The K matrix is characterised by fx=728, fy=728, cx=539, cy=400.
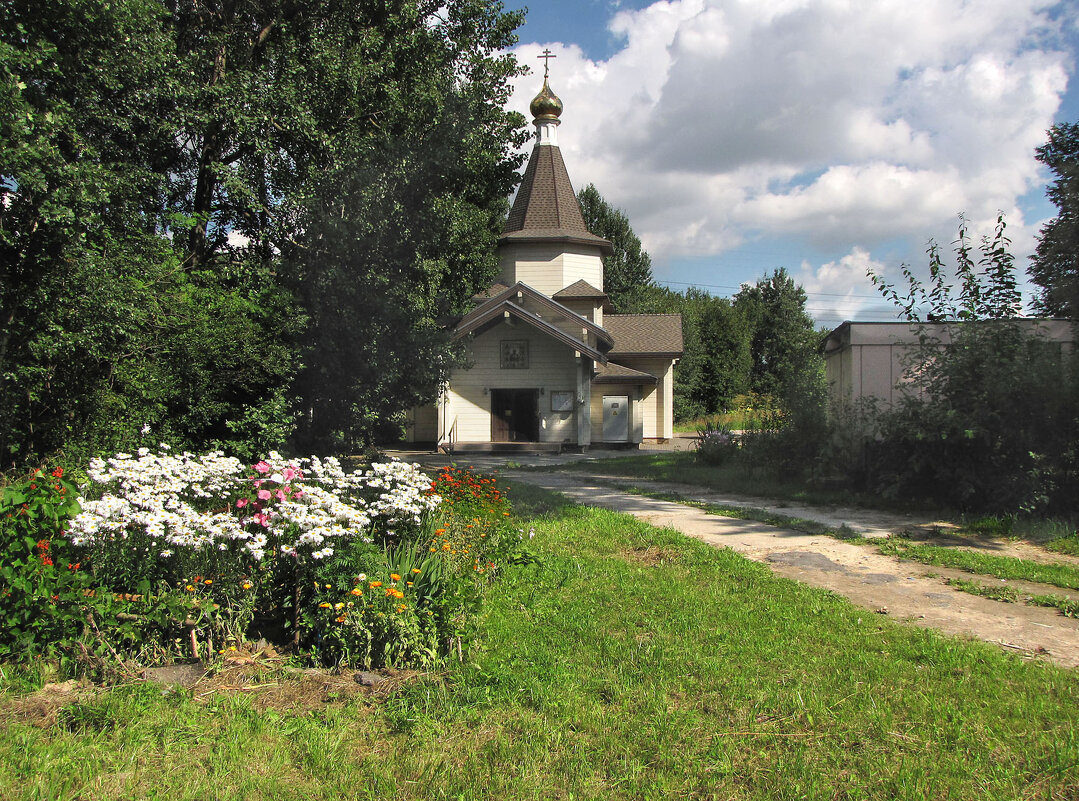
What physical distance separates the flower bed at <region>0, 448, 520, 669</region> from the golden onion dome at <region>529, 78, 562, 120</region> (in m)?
29.0

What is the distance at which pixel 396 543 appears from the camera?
20.1 ft

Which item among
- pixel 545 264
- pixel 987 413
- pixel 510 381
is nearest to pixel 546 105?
pixel 545 264

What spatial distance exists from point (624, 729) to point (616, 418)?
81.3 ft

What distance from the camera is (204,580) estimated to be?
15.2 ft

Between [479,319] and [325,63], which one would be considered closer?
[325,63]

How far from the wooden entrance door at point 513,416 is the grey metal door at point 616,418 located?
3.55m

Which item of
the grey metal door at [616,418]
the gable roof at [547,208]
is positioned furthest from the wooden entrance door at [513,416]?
the gable roof at [547,208]

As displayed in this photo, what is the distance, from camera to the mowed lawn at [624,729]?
3.23 metres

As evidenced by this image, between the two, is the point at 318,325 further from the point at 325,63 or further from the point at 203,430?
the point at 325,63

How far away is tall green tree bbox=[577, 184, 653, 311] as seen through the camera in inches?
1946

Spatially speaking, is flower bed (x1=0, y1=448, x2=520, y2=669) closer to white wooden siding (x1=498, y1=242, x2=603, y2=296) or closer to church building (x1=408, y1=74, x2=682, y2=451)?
church building (x1=408, y1=74, x2=682, y2=451)

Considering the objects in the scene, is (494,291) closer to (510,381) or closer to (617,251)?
(510,381)

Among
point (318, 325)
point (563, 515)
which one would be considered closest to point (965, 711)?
point (563, 515)

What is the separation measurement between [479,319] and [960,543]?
710 inches
